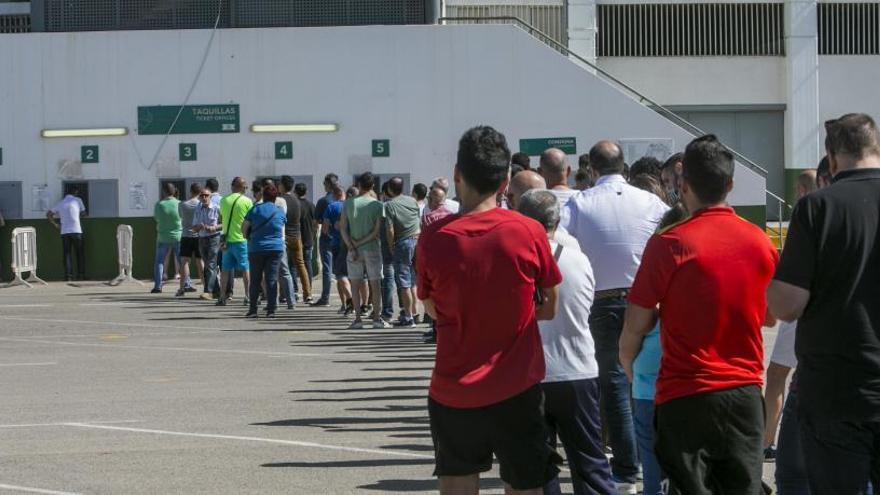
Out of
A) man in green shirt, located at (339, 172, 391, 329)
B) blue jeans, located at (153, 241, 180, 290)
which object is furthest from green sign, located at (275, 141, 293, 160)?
man in green shirt, located at (339, 172, 391, 329)

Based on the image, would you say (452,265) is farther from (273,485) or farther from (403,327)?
(403,327)

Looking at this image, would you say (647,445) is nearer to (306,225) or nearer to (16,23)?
(306,225)

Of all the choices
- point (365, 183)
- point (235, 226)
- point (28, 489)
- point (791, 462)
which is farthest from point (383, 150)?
point (791, 462)

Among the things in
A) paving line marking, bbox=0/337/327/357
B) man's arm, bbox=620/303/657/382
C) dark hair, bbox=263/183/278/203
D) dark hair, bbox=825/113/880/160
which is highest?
dark hair, bbox=825/113/880/160

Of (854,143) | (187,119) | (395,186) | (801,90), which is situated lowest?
(395,186)

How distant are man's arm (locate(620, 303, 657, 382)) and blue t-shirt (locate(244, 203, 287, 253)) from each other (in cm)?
1475

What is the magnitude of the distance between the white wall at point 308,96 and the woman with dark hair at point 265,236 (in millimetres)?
9888

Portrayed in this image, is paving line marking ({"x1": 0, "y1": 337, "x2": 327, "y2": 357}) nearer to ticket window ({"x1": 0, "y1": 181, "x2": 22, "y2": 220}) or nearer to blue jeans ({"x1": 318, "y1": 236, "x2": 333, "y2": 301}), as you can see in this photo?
blue jeans ({"x1": 318, "y1": 236, "x2": 333, "y2": 301})

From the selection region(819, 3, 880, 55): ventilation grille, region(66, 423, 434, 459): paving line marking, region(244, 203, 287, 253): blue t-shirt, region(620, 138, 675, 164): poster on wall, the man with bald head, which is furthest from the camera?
region(819, 3, 880, 55): ventilation grille

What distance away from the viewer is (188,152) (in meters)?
31.2

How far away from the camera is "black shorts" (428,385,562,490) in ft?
20.7

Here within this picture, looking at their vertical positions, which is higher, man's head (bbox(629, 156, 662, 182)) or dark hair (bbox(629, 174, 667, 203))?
man's head (bbox(629, 156, 662, 182))

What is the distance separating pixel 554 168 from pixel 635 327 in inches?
145

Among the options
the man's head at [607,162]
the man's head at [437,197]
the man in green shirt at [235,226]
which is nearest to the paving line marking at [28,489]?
the man's head at [607,162]
